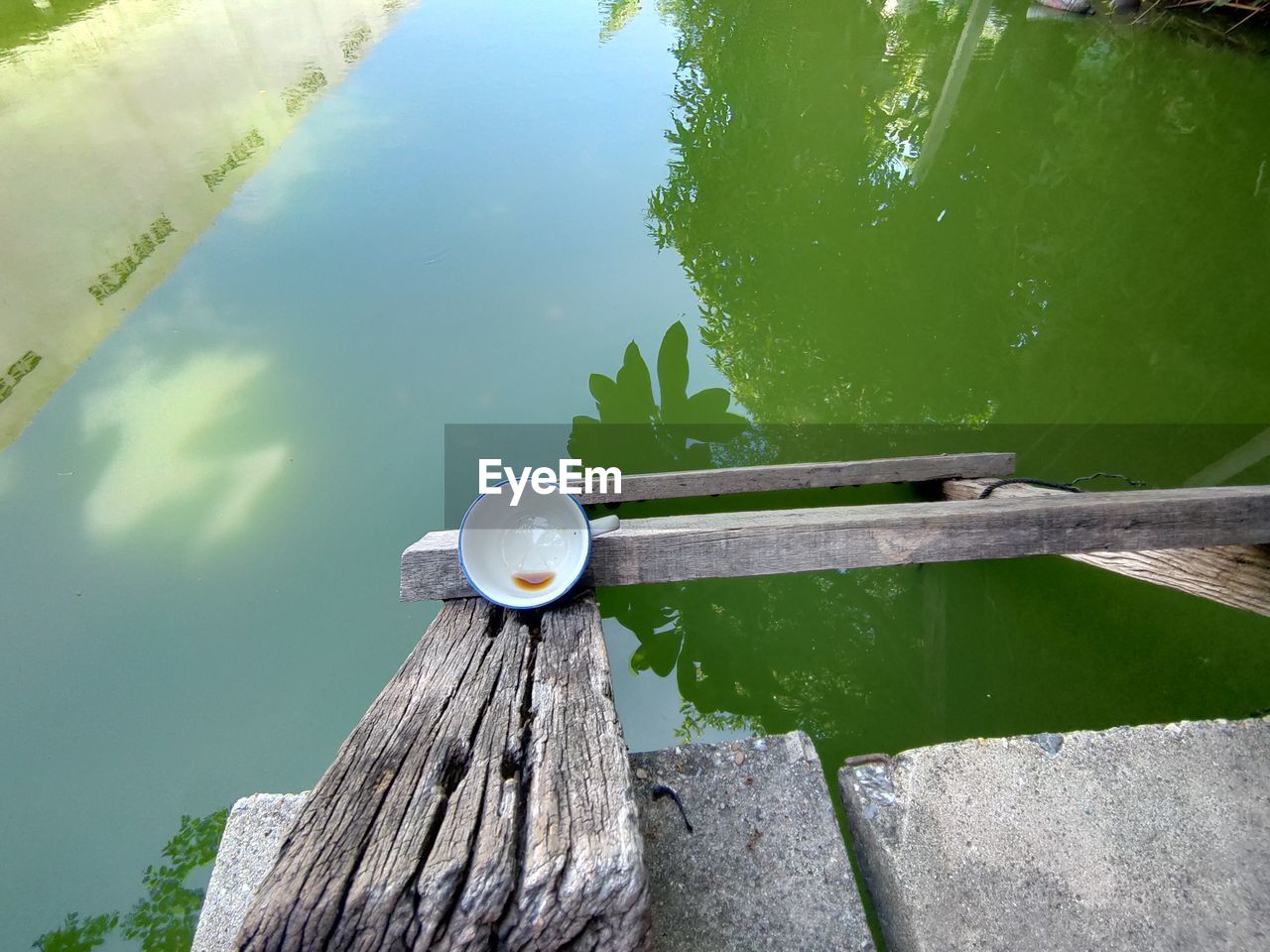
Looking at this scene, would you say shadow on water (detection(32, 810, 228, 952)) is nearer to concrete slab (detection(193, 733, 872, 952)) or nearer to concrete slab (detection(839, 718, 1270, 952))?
concrete slab (detection(193, 733, 872, 952))

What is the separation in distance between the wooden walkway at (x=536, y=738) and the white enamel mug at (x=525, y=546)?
0.17ft

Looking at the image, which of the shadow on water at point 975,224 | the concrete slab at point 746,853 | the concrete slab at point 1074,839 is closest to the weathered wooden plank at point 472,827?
the concrete slab at point 746,853

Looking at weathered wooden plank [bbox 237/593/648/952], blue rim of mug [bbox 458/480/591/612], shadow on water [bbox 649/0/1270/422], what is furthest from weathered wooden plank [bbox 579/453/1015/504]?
weathered wooden plank [bbox 237/593/648/952]

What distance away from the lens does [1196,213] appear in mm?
4156

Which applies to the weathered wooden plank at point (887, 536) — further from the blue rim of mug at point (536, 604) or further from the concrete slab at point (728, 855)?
the concrete slab at point (728, 855)

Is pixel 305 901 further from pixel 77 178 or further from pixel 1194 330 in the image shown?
pixel 77 178

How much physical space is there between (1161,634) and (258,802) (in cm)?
277

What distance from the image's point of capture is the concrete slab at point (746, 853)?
1089 mm

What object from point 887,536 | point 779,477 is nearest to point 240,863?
point 887,536

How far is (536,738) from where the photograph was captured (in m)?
0.94

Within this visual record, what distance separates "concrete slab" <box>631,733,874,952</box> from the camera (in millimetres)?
1089

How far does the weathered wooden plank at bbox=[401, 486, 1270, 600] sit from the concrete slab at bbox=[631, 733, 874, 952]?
364mm

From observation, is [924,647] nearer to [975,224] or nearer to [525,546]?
[525,546]

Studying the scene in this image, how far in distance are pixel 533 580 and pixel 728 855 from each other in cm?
59
